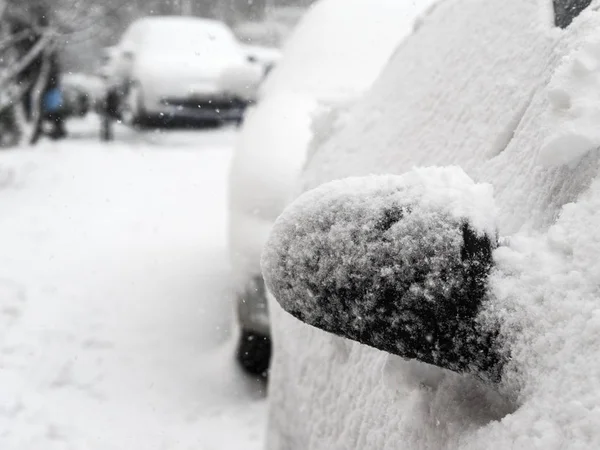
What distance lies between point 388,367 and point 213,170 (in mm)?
8053

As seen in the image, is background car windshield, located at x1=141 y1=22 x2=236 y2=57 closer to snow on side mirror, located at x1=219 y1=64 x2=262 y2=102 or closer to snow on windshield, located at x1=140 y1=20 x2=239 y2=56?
snow on windshield, located at x1=140 y1=20 x2=239 y2=56

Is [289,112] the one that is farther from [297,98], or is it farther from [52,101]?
[52,101]

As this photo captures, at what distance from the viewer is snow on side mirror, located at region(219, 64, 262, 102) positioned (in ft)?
17.4

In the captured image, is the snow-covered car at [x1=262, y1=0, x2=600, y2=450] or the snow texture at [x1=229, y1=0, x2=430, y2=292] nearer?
the snow-covered car at [x1=262, y1=0, x2=600, y2=450]

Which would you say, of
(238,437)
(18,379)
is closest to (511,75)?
(238,437)

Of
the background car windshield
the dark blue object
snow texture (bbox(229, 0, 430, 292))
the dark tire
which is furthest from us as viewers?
the background car windshield

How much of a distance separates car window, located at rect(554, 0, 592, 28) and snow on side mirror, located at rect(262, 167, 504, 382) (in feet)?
1.84

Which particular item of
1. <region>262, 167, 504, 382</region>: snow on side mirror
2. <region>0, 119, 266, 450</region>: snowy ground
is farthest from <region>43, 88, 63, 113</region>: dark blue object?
<region>262, 167, 504, 382</region>: snow on side mirror

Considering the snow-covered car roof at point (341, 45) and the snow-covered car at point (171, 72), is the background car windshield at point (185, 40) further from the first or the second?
the snow-covered car roof at point (341, 45)

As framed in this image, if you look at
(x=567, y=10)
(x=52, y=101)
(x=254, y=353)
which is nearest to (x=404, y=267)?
(x=567, y=10)

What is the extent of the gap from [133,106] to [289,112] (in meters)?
8.05

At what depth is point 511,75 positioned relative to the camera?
1477mm

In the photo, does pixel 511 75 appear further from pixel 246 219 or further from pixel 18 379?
pixel 18 379

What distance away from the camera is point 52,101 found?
11.1m
